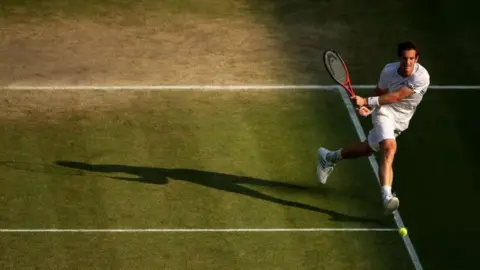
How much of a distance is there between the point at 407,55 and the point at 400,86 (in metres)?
0.49

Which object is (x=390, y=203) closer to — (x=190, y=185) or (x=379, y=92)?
(x=379, y=92)

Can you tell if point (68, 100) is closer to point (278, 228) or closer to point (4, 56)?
point (4, 56)

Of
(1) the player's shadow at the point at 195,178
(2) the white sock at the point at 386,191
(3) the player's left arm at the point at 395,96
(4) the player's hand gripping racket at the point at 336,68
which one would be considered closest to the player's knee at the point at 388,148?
(2) the white sock at the point at 386,191

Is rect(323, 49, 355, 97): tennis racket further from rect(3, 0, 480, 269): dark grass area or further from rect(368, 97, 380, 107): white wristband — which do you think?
rect(3, 0, 480, 269): dark grass area

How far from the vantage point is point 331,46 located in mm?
18828

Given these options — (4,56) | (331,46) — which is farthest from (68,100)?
(331,46)

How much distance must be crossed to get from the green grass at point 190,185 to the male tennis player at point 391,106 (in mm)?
579

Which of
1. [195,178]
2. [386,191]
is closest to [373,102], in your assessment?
[386,191]

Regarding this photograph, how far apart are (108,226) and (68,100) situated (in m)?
3.71

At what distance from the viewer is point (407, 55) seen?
13352mm

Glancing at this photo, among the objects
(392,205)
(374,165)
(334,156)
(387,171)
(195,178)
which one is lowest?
(195,178)

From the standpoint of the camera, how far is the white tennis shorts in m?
13.7

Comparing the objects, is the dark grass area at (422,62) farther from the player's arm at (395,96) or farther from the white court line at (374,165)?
the player's arm at (395,96)

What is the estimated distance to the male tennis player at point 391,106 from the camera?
13.4 meters
